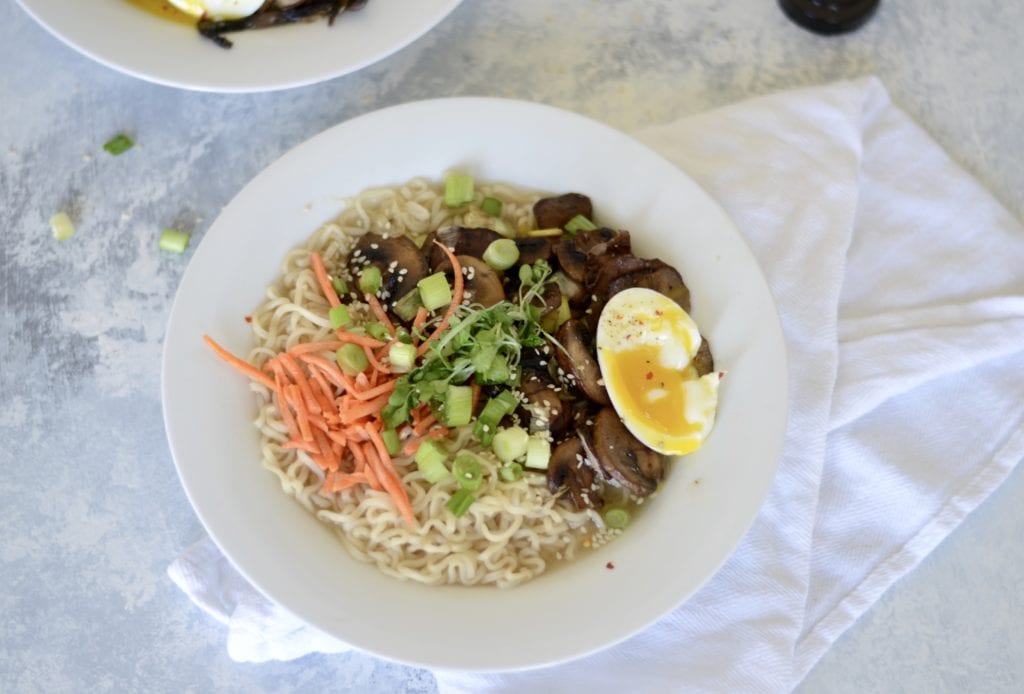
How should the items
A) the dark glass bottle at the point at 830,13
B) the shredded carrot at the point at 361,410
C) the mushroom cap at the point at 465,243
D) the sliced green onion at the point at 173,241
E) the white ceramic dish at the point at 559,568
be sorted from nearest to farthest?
the white ceramic dish at the point at 559,568
the shredded carrot at the point at 361,410
the mushroom cap at the point at 465,243
the sliced green onion at the point at 173,241
the dark glass bottle at the point at 830,13

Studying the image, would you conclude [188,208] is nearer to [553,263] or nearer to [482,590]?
[553,263]

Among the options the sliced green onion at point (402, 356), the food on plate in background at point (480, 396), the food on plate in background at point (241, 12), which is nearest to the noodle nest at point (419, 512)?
the food on plate in background at point (480, 396)

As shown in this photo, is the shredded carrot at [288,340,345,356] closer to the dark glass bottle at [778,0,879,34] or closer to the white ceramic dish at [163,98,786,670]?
the white ceramic dish at [163,98,786,670]

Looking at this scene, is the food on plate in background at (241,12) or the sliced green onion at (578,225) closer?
the sliced green onion at (578,225)

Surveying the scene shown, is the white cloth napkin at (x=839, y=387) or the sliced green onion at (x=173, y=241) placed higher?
the sliced green onion at (x=173, y=241)

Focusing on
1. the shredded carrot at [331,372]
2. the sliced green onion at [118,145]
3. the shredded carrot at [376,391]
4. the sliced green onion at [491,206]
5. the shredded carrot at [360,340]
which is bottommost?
the shredded carrot at [376,391]

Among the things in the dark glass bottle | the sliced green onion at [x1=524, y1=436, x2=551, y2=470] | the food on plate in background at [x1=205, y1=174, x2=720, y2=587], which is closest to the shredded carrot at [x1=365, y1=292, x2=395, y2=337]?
the food on plate in background at [x1=205, y1=174, x2=720, y2=587]

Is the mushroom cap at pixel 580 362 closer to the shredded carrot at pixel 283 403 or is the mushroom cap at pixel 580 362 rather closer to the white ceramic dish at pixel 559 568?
the white ceramic dish at pixel 559 568
